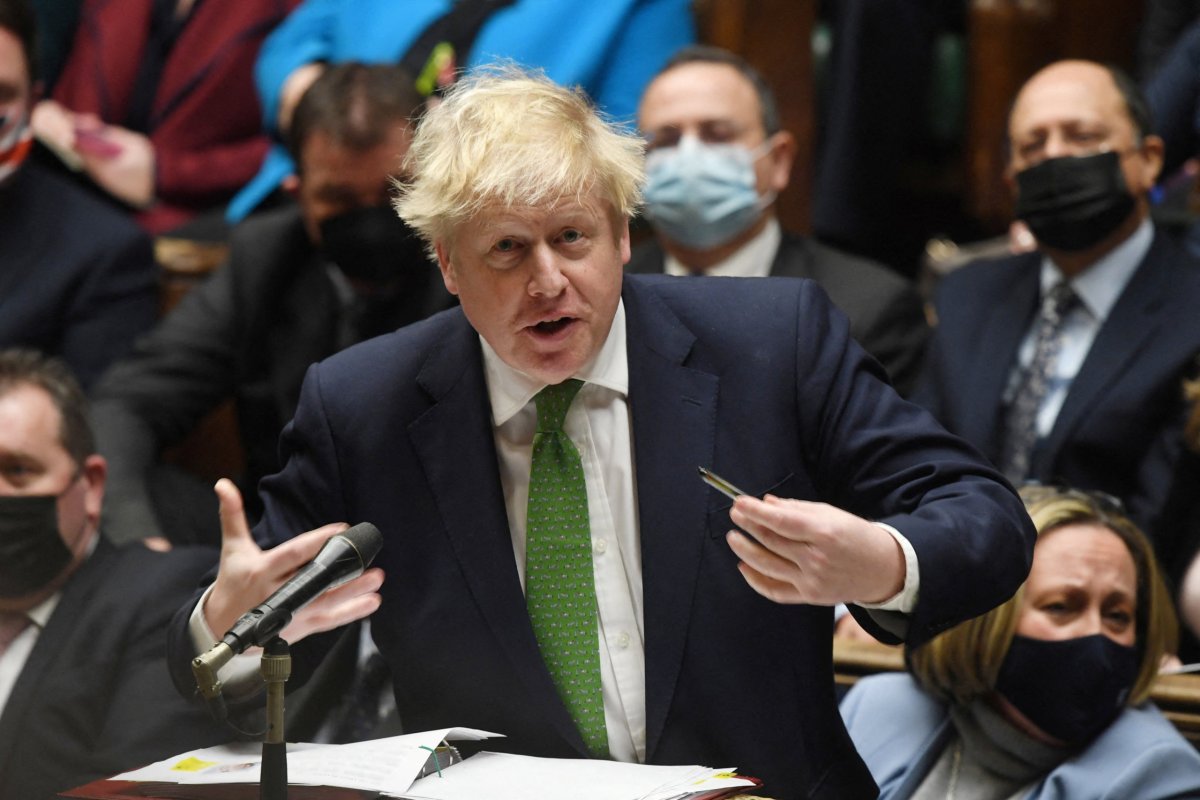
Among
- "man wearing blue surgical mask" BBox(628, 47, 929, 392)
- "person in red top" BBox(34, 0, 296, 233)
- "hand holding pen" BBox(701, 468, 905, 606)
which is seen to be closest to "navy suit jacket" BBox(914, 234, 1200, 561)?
"man wearing blue surgical mask" BBox(628, 47, 929, 392)

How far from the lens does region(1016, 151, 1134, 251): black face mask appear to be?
2943 mm

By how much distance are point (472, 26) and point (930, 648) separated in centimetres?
200

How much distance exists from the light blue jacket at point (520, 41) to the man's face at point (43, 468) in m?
1.28

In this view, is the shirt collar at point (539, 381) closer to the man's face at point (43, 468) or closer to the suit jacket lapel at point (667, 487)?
the suit jacket lapel at point (667, 487)

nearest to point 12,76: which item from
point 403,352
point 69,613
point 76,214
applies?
point 76,214

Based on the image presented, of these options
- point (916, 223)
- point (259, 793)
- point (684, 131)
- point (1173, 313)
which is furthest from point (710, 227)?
point (259, 793)

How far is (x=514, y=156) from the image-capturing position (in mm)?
1671

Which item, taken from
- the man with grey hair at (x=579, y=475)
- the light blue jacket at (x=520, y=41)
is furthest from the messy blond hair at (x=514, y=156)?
the light blue jacket at (x=520, y=41)

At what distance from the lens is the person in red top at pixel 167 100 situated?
12.9 ft

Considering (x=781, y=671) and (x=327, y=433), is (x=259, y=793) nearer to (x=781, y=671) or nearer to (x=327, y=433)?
(x=327, y=433)

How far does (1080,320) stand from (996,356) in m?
0.17

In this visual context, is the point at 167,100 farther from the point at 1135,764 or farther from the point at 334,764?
the point at 1135,764

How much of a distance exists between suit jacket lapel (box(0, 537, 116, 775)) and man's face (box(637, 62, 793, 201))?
4.35 feet

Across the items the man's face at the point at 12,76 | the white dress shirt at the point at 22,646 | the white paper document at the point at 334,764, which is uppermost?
the man's face at the point at 12,76
